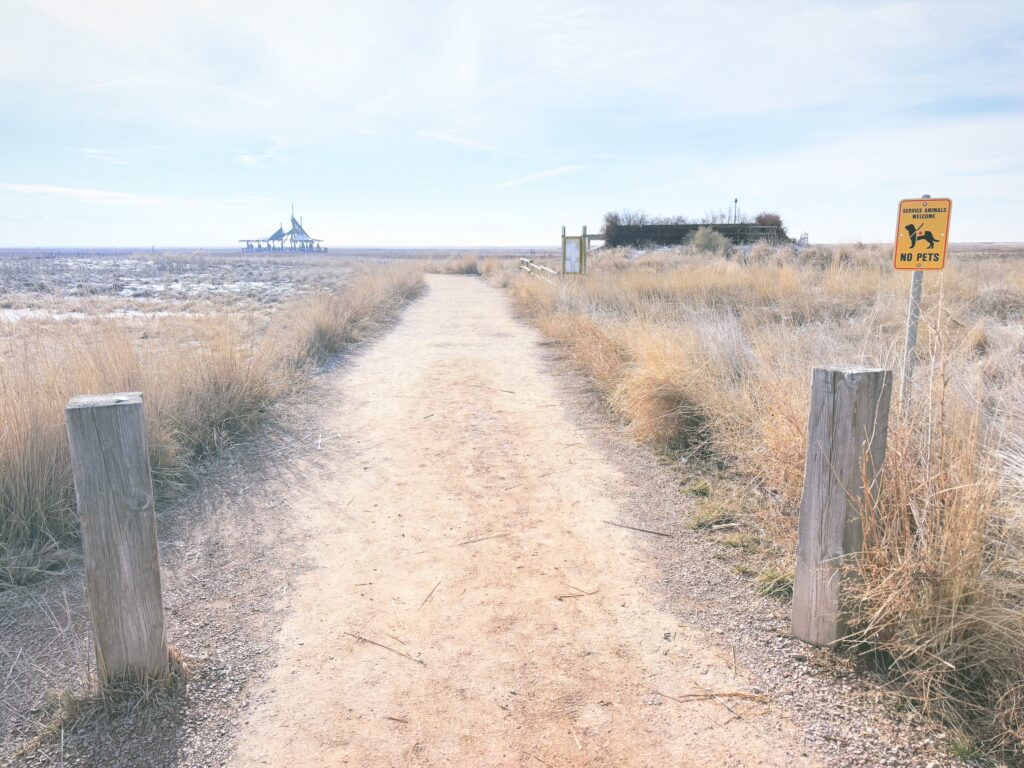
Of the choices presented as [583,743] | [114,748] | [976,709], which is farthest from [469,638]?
[976,709]

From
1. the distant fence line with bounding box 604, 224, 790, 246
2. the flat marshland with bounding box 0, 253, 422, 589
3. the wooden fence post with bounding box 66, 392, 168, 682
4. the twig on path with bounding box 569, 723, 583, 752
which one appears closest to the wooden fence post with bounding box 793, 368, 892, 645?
the twig on path with bounding box 569, 723, 583, 752

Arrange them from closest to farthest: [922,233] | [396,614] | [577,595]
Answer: [396,614], [577,595], [922,233]

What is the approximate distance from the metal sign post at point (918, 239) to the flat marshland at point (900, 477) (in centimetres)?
36

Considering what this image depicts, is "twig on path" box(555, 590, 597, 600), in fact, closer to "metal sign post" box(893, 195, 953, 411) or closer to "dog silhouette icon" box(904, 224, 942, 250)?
"metal sign post" box(893, 195, 953, 411)

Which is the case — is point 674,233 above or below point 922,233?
above

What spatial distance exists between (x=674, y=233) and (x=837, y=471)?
124ft

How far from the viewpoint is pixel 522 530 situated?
417 cm

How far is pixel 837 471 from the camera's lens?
275 centimetres

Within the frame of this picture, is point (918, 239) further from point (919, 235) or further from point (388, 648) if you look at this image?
point (388, 648)

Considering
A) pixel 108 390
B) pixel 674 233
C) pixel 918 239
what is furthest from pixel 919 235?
pixel 674 233

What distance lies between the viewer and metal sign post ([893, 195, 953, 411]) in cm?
454

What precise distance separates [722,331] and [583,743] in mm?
5168

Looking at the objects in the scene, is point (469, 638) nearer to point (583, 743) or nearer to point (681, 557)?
point (583, 743)

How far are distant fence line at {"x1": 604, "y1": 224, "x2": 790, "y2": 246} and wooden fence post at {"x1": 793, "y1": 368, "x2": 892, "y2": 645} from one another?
33.8 metres
